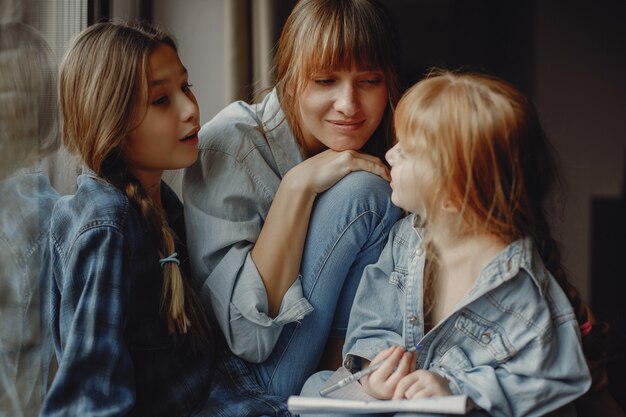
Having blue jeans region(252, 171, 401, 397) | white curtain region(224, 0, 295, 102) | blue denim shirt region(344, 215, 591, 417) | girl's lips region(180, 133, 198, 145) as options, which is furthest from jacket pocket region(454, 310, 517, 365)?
white curtain region(224, 0, 295, 102)

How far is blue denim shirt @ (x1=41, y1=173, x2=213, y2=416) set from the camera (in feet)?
4.01

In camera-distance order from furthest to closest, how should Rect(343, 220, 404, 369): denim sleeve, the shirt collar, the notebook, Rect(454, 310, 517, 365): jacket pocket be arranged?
the shirt collar, Rect(343, 220, 404, 369): denim sleeve, Rect(454, 310, 517, 365): jacket pocket, the notebook

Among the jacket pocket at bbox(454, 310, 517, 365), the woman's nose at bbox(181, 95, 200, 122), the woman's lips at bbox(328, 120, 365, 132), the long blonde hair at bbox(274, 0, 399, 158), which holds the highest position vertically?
the long blonde hair at bbox(274, 0, 399, 158)

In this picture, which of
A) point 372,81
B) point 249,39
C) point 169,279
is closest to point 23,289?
point 169,279

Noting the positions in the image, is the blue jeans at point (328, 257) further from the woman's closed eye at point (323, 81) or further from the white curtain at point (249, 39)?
the white curtain at point (249, 39)

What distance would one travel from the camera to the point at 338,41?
1420mm

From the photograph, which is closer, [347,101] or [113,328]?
[113,328]

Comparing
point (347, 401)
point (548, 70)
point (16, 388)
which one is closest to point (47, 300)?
point (16, 388)

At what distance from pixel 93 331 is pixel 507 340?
2.10 feet

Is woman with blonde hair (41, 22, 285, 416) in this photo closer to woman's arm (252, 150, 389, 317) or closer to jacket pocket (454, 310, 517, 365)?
woman's arm (252, 150, 389, 317)

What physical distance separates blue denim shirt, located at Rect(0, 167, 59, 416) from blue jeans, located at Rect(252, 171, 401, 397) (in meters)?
0.40

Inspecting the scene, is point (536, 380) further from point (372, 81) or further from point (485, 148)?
point (372, 81)

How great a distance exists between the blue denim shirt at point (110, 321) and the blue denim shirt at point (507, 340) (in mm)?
329

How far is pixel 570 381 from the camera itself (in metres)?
1.19
